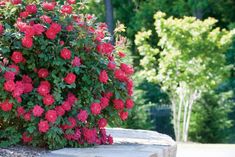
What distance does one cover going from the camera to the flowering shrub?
4.46 m

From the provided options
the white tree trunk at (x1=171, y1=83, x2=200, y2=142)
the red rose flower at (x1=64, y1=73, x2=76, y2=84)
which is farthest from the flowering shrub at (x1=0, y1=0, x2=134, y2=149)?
the white tree trunk at (x1=171, y1=83, x2=200, y2=142)

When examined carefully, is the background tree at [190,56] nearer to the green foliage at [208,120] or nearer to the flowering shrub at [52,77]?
the green foliage at [208,120]

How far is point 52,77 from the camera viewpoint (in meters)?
4.57

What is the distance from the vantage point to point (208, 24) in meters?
11.1

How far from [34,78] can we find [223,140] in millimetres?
8239

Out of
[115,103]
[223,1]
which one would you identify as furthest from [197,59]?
[223,1]

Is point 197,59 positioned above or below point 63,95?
above

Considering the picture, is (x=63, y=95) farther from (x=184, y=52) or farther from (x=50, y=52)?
(x=184, y=52)

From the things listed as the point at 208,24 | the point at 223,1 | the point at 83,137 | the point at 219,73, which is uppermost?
the point at 223,1

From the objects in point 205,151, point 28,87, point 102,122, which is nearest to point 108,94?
point 102,122

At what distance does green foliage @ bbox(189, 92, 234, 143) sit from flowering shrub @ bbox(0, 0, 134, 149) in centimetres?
715

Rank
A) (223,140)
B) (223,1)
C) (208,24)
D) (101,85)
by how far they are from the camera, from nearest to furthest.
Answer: (101,85) < (208,24) < (223,140) < (223,1)

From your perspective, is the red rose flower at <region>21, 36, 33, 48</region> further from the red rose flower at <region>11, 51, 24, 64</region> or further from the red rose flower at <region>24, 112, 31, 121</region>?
the red rose flower at <region>24, 112, 31, 121</region>

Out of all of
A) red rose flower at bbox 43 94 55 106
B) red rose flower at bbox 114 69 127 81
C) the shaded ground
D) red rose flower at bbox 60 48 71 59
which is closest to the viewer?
red rose flower at bbox 43 94 55 106
